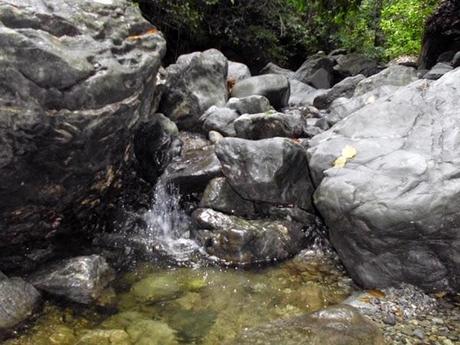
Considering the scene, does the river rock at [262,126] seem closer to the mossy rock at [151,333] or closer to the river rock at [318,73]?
the mossy rock at [151,333]

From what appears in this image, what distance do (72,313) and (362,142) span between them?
11.3 ft

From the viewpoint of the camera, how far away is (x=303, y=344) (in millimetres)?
3709

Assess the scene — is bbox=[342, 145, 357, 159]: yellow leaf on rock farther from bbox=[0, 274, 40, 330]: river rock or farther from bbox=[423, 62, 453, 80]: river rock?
bbox=[423, 62, 453, 80]: river rock

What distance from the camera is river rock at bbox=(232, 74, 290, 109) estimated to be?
902 cm

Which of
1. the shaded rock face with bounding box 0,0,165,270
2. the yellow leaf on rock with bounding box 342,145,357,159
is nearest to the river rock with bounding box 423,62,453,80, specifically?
the yellow leaf on rock with bounding box 342,145,357,159

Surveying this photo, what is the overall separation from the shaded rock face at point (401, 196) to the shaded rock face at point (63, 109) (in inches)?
92.2

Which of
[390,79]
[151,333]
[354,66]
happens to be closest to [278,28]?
[354,66]

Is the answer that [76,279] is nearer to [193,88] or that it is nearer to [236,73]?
[193,88]

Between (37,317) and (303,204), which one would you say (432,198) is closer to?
(303,204)

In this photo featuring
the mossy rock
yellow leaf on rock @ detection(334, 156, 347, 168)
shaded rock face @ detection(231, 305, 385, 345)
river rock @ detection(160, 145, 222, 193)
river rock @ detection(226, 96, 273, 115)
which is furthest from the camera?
river rock @ detection(226, 96, 273, 115)

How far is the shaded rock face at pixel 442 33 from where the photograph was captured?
11.6 meters

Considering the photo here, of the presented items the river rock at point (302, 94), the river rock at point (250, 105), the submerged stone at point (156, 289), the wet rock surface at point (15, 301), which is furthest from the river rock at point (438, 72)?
the wet rock surface at point (15, 301)

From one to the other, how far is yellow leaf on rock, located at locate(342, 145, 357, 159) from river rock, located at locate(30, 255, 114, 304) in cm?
284

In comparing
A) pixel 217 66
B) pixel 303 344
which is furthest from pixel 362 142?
pixel 217 66
